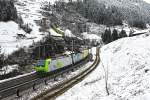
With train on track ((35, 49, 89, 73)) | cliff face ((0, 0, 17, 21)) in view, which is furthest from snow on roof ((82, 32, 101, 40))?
train on track ((35, 49, 89, 73))

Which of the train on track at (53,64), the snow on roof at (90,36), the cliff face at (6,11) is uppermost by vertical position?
the cliff face at (6,11)

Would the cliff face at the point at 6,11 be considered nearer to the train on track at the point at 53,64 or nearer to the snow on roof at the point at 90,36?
the snow on roof at the point at 90,36

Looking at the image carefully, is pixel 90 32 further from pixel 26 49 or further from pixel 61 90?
pixel 61 90

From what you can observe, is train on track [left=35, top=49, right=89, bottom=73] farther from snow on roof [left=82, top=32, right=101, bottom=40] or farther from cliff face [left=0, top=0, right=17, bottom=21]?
snow on roof [left=82, top=32, right=101, bottom=40]

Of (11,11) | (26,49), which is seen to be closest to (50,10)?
(11,11)

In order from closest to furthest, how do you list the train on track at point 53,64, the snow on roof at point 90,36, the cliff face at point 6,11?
the train on track at point 53,64
the cliff face at point 6,11
the snow on roof at point 90,36

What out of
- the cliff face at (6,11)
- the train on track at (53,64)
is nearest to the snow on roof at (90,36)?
the cliff face at (6,11)

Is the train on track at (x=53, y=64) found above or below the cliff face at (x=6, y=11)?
below

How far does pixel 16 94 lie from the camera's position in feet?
92.3

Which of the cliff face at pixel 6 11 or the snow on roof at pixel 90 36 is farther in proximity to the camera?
the snow on roof at pixel 90 36

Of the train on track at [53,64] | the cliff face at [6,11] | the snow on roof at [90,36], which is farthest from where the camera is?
the snow on roof at [90,36]

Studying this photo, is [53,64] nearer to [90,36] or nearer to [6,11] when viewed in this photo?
[6,11]

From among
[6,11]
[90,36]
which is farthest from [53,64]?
[90,36]

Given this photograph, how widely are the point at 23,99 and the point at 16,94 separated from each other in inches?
90.7
